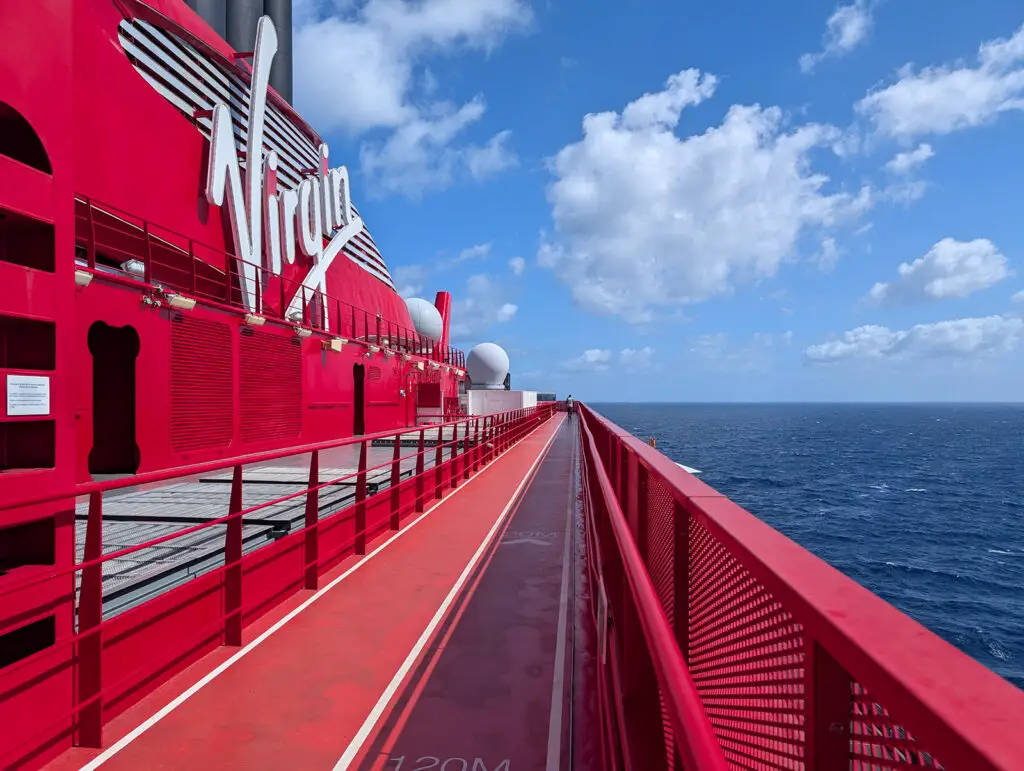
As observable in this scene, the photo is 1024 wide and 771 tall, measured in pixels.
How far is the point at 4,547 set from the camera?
3.20 m

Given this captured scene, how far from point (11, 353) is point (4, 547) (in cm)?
101

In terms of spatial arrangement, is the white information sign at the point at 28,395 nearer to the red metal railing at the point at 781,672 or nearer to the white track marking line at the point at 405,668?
the white track marking line at the point at 405,668

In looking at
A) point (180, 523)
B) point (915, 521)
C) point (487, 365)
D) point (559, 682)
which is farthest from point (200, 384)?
point (487, 365)

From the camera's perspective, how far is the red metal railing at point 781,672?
63 cm

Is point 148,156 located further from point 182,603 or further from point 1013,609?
point 1013,609

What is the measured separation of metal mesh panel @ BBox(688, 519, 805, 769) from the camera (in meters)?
1.21

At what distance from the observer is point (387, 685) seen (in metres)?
4.16

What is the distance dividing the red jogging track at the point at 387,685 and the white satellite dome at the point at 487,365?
54.1 meters

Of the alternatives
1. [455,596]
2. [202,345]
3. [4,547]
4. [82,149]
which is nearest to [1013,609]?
[455,596]

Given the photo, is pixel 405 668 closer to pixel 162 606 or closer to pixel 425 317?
pixel 162 606

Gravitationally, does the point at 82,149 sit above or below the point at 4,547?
above

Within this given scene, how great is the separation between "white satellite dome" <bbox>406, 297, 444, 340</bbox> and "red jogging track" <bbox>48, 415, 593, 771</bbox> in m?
40.1

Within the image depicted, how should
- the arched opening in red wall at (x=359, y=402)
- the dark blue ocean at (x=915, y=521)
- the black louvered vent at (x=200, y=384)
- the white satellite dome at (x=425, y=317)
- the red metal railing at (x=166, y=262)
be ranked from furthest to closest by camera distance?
the white satellite dome at (x=425, y=317) < the dark blue ocean at (x=915, y=521) < the arched opening in red wall at (x=359, y=402) < the black louvered vent at (x=200, y=384) < the red metal railing at (x=166, y=262)

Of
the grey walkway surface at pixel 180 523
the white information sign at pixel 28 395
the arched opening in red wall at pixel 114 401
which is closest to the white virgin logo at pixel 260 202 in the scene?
the arched opening in red wall at pixel 114 401
